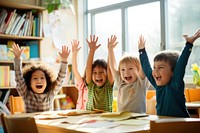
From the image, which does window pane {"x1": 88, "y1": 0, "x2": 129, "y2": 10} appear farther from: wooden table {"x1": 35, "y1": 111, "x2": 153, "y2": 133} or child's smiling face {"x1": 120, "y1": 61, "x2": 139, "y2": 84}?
wooden table {"x1": 35, "y1": 111, "x2": 153, "y2": 133}

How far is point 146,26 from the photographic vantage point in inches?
161

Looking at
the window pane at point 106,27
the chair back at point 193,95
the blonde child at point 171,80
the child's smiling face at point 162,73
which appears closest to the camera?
the blonde child at point 171,80

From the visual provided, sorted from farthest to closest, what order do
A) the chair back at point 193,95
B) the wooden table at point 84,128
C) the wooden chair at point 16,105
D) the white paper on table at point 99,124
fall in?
the chair back at point 193,95 < the wooden chair at point 16,105 < the white paper on table at point 99,124 < the wooden table at point 84,128

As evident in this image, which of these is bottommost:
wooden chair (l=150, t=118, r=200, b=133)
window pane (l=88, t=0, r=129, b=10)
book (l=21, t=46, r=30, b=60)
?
wooden chair (l=150, t=118, r=200, b=133)

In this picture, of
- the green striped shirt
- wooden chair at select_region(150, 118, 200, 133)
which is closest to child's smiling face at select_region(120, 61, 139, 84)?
the green striped shirt

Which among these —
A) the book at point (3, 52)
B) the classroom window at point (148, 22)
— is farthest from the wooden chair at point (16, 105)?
the classroom window at point (148, 22)

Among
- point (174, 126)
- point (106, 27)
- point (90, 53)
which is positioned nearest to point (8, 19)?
point (106, 27)

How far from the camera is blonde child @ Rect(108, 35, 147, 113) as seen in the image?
2.28 meters

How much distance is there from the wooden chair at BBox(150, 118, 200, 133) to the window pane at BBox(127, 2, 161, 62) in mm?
2720

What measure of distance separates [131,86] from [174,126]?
120cm

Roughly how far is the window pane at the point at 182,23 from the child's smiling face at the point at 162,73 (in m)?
1.67

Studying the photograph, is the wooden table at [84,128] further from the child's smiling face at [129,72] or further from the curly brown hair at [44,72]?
the curly brown hair at [44,72]

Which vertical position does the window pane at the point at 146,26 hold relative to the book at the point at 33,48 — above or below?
above

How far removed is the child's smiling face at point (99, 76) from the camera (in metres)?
2.55
